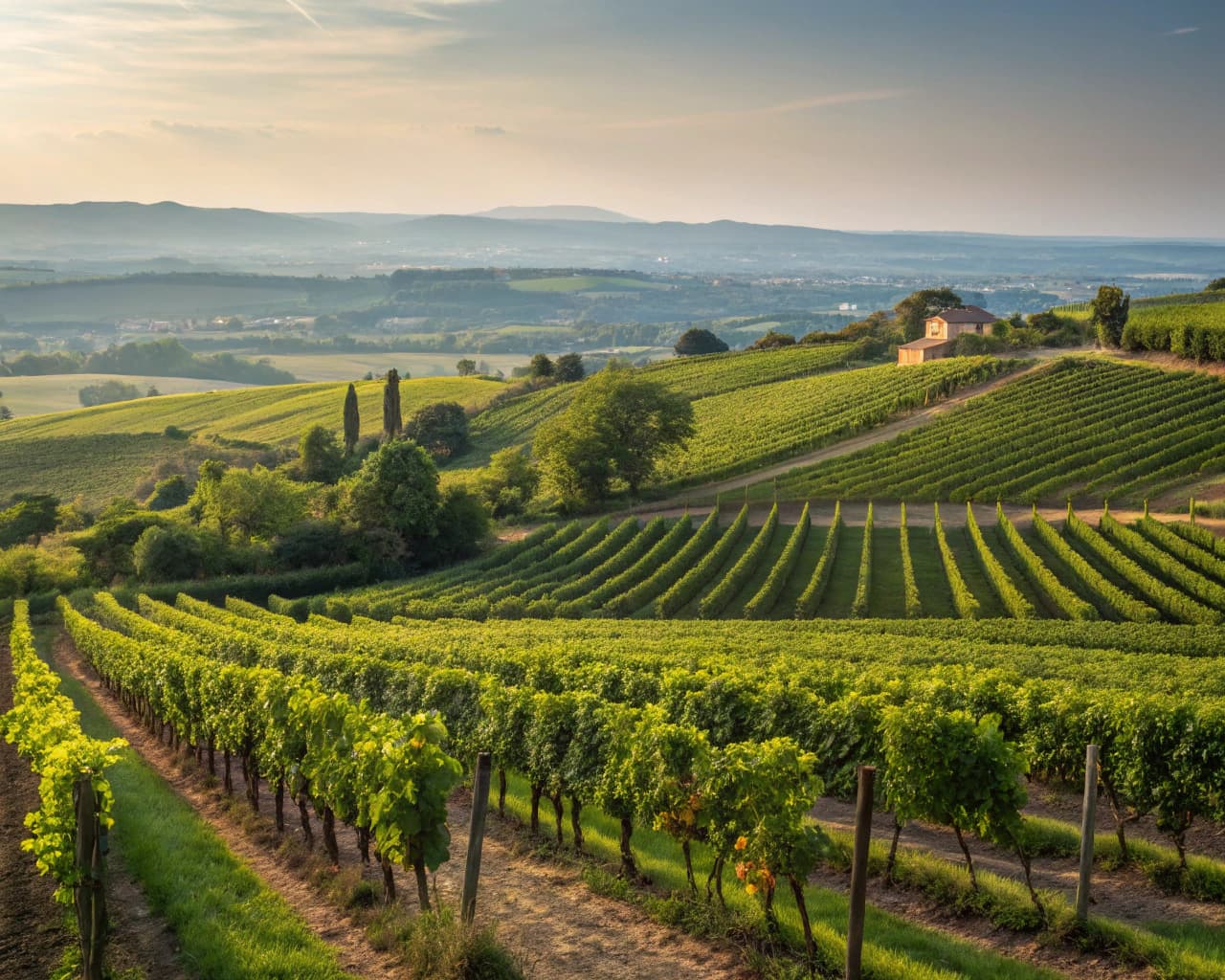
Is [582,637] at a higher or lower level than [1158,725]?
lower

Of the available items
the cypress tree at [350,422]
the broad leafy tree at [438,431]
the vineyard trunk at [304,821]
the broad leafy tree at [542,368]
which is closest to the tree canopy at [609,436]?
the cypress tree at [350,422]

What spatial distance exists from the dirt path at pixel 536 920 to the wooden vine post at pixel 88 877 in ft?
8.28

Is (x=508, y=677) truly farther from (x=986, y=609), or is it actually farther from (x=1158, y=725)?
(x=986, y=609)

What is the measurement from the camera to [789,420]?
84438 millimetres

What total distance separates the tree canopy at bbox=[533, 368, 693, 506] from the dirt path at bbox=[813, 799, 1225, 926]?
50.9 metres

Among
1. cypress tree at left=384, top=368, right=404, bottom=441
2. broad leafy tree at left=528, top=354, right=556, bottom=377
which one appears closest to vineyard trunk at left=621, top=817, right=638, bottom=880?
cypress tree at left=384, top=368, right=404, bottom=441

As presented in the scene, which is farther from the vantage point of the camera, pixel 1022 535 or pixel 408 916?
pixel 1022 535

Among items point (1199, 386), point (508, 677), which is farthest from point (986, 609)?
point (1199, 386)

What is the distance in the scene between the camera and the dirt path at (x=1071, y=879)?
12.0 meters

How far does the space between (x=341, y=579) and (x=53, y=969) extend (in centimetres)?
4462

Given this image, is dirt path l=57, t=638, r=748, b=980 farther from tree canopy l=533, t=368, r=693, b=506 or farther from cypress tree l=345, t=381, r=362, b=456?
cypress tree l=345, t=381, r=362, b=456

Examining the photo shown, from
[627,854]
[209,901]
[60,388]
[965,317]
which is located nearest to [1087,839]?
[627,854]

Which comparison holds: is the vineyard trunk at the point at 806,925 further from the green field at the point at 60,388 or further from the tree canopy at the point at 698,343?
the green field at the point at 60,388

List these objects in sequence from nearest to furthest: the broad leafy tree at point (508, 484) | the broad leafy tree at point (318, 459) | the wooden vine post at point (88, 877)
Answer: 1. the wooden vine post at point (88, 877)
2. the broad leafy tree at point (508, 484)
3. the broad leafy tree at point (318, 459)
